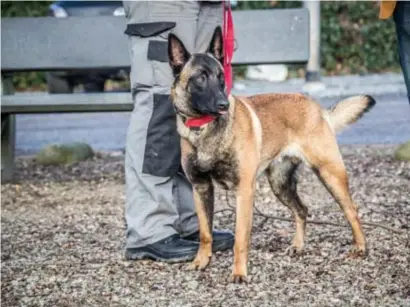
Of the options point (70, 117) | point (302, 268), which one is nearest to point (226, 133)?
point (302, 268)

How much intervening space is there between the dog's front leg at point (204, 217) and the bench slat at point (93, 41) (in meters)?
2.37

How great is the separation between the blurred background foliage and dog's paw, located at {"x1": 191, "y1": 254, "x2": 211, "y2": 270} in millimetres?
11856

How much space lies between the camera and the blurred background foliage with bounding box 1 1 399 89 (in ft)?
56.3

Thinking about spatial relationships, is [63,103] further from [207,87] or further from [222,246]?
[207,87]

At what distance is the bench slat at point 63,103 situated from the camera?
751 centimetres

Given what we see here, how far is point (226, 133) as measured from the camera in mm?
5109

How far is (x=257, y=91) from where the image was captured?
7605 millimetres

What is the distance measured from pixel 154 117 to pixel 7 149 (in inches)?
110

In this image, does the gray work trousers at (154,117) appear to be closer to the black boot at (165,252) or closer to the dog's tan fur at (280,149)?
the black boot at (165,252)

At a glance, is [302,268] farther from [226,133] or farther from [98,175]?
[98,175]

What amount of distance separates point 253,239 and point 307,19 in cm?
222

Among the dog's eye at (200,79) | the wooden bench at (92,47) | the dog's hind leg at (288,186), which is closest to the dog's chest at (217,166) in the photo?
the dog's eye at (200,79)

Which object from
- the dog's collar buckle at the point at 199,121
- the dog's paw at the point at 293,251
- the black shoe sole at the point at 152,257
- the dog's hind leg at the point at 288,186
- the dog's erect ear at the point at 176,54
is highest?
the dog's erect ear at the point at 176,54

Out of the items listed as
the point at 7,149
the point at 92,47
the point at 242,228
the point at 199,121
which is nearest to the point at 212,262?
the point at 242,228
